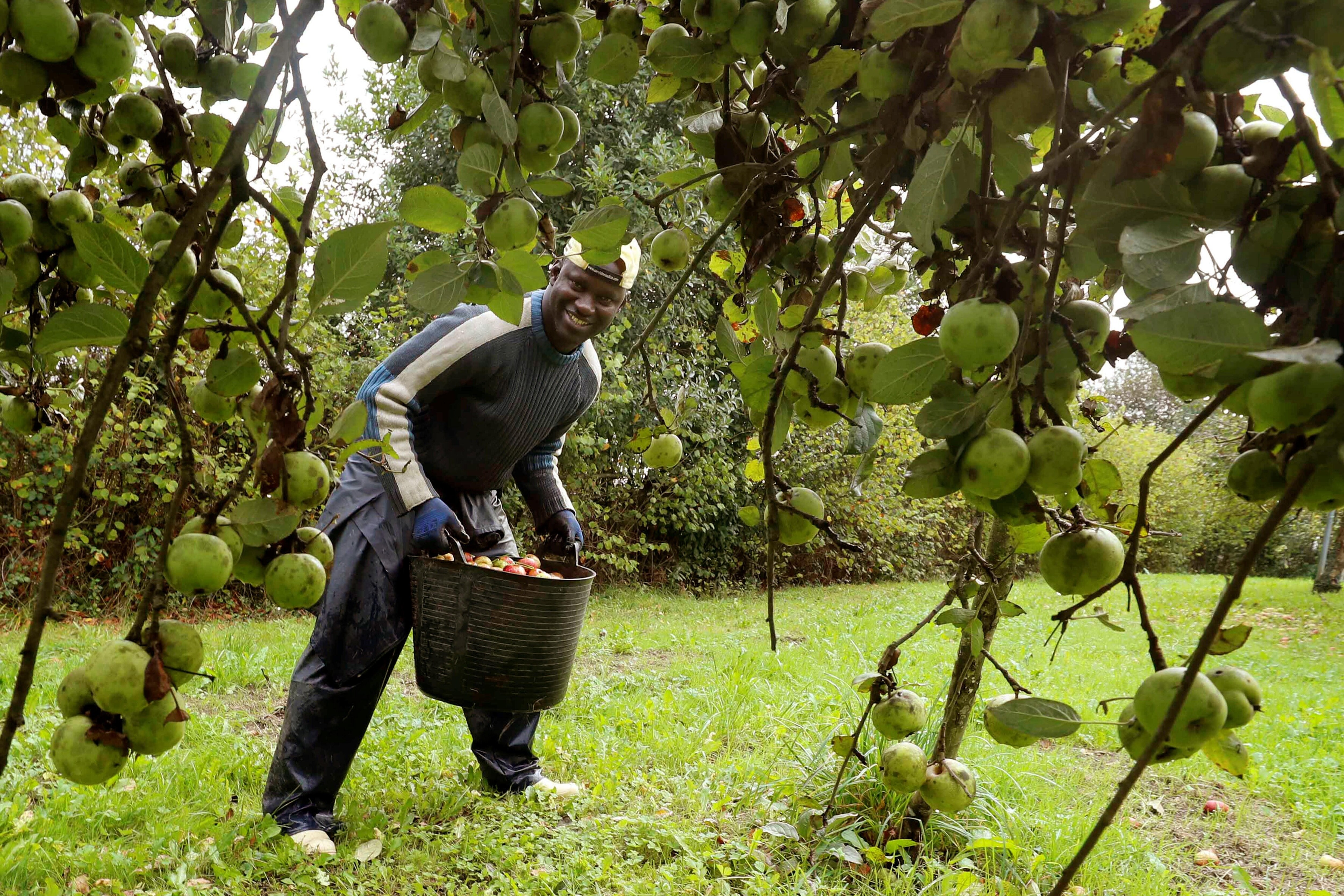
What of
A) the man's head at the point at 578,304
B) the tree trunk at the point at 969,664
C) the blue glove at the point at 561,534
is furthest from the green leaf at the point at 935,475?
the blue glove at the point at 561,534

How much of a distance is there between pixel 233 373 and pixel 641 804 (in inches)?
113

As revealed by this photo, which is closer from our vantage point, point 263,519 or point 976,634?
point 263,519

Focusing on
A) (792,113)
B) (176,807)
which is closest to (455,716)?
(176,807)

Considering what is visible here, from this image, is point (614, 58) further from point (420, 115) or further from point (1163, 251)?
point (1163, 251)

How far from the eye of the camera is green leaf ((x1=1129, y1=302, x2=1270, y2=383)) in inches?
17.2

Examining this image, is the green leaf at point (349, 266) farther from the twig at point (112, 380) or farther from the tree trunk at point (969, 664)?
the tree trunk at point (969, 664)

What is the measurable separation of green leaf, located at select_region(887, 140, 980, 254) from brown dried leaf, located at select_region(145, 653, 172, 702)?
61 centimetres

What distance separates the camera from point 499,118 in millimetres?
690

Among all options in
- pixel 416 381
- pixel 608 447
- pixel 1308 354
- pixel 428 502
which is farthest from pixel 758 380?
pixel 608 447

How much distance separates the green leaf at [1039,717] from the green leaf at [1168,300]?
0.28 meters

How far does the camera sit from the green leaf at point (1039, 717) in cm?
61

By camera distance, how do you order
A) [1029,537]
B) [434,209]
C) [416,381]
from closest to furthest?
[434,209], [1029,537], [416,381]

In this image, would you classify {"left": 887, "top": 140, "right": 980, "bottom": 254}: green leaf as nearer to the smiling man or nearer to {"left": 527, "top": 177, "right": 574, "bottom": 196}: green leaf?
{"left": 527, "top": 177, "right": 574, "bottom": 196}: green leaf

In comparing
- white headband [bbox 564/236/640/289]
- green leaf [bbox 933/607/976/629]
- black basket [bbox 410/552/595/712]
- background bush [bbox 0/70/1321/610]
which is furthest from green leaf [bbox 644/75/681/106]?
background bush [bbox 0/70/1321/610]
